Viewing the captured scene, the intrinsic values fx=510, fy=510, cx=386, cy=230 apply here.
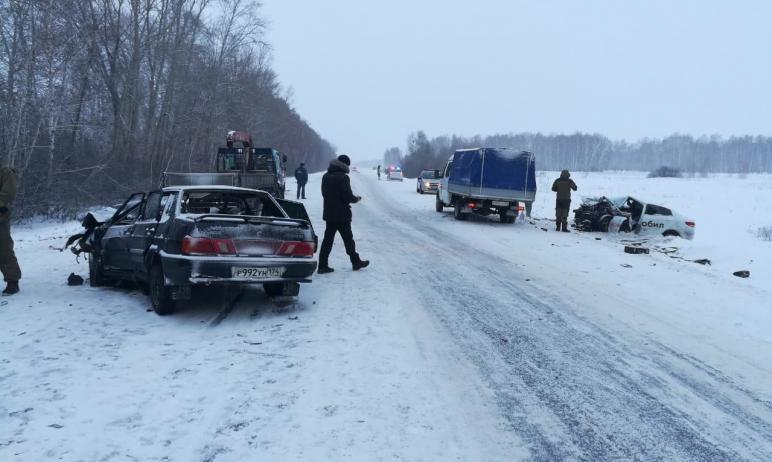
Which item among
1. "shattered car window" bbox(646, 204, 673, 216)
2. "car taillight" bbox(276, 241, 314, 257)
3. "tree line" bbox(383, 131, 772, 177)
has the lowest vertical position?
"car taillight" bbox(276, 241, 314, 257)

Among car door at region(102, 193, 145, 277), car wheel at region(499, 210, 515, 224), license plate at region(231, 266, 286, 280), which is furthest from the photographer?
car wheel at region(499, 210, 515, 224)

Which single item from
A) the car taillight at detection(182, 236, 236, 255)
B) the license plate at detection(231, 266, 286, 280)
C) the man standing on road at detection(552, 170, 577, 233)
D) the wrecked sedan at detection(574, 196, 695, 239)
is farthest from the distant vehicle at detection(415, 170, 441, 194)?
the car taillight at detection(182, 236, 236, 255)

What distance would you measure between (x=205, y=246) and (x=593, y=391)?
13.6ft

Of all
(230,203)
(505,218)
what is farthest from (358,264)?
(505,218)

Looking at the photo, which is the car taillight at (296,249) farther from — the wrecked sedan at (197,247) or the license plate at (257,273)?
the license plate at (257,273)

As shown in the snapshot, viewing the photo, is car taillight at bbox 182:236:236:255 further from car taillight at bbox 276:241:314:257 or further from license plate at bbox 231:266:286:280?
car taillight at bbox 276:241:314:257

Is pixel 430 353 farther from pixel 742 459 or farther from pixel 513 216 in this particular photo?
pixel 513 216

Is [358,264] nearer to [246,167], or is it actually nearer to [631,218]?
[631,218]

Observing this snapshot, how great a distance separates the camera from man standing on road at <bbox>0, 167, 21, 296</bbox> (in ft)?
21.7

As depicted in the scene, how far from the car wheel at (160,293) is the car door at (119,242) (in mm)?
890

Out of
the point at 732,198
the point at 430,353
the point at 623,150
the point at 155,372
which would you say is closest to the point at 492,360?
the point at 430,353

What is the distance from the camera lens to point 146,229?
21.2ft

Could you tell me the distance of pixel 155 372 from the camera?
4230 millimetres

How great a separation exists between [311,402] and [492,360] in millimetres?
1825
